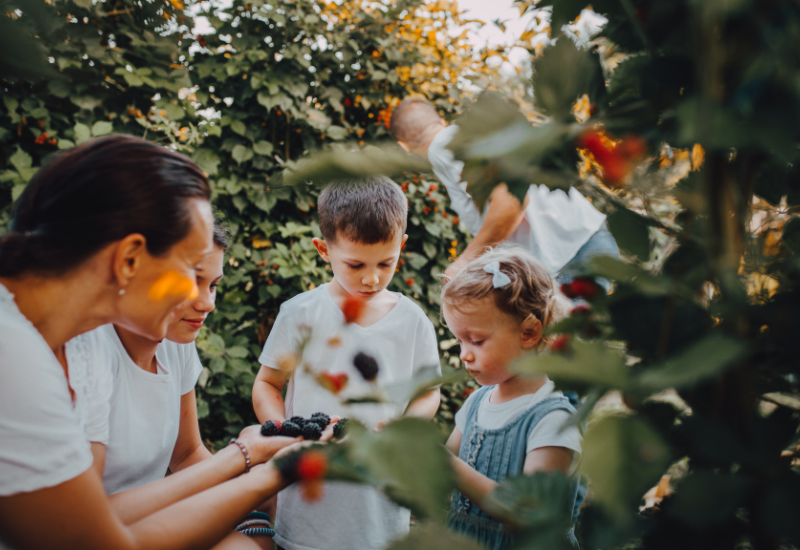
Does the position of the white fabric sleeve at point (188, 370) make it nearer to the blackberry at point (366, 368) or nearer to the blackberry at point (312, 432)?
the blackberry at point (312, 432)

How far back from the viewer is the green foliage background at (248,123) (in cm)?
258

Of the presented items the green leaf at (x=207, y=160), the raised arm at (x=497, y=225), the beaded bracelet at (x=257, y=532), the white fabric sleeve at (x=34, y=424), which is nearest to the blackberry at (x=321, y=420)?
the beaded bracelet at (x=257, y=532)

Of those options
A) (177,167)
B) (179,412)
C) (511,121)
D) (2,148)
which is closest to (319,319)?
(179,412)

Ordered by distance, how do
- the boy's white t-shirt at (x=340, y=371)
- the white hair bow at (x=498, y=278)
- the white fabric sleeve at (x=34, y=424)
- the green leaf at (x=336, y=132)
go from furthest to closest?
the green leaf at (x=336, y=132)
the boy's white t-shirt at (x=340, y=371)
the white hair bow at (x=498, y=278)
the white fabric sleeve at (x=34, y=424)

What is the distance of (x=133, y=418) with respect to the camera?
4.86 ft

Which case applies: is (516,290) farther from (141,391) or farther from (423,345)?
(141,391)

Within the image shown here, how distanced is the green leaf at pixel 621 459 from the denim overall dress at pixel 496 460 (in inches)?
47.2

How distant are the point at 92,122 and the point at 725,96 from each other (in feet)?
9.80

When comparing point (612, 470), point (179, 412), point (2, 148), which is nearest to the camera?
point (612, 470)

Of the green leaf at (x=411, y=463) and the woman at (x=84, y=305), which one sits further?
the woman at (x=84, y=305)

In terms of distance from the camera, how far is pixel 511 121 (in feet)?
1.43

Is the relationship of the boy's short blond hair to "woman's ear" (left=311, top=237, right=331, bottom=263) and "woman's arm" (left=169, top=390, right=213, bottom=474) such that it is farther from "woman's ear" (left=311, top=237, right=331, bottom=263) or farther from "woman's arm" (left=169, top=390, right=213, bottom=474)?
"woman's arm" (left=169, top=390, right=213, bottom=474)

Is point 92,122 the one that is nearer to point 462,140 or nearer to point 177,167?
point 177,167

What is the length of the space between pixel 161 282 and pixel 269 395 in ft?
3.04
